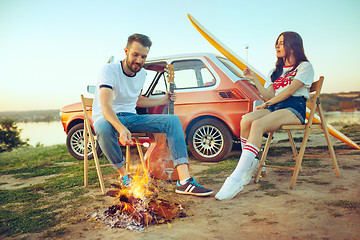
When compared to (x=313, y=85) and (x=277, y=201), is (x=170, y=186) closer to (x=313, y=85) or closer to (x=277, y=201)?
(x=277, y=201)

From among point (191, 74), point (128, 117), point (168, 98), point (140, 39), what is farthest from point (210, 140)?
point (140, 39)

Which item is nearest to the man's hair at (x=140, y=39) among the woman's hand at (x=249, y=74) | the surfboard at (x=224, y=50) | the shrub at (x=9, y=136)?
the woman's hand at (x=249, y=74)

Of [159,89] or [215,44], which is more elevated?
[215,44]

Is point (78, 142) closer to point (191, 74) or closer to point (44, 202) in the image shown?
point (191, 74)

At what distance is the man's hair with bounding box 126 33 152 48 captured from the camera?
129 inches

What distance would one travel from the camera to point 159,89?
19.4 feet

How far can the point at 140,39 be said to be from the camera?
10.7ft

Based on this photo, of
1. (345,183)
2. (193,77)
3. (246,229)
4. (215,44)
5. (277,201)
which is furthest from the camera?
(215,44)

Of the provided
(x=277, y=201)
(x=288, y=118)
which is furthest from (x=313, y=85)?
(x=277, y=201)

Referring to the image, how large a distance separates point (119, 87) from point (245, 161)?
1.61 meters

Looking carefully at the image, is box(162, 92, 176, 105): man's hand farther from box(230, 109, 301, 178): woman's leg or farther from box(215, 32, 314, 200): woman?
box(230, 109, 301, 178): woman's leg

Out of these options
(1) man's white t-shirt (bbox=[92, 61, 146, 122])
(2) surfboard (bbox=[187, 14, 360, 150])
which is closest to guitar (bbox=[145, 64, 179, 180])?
(1) man's white t-shirt (bbox=[92, 61, 146, 122])

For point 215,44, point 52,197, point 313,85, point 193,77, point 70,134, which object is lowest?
point 52,197

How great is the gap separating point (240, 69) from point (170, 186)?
3.16 m
